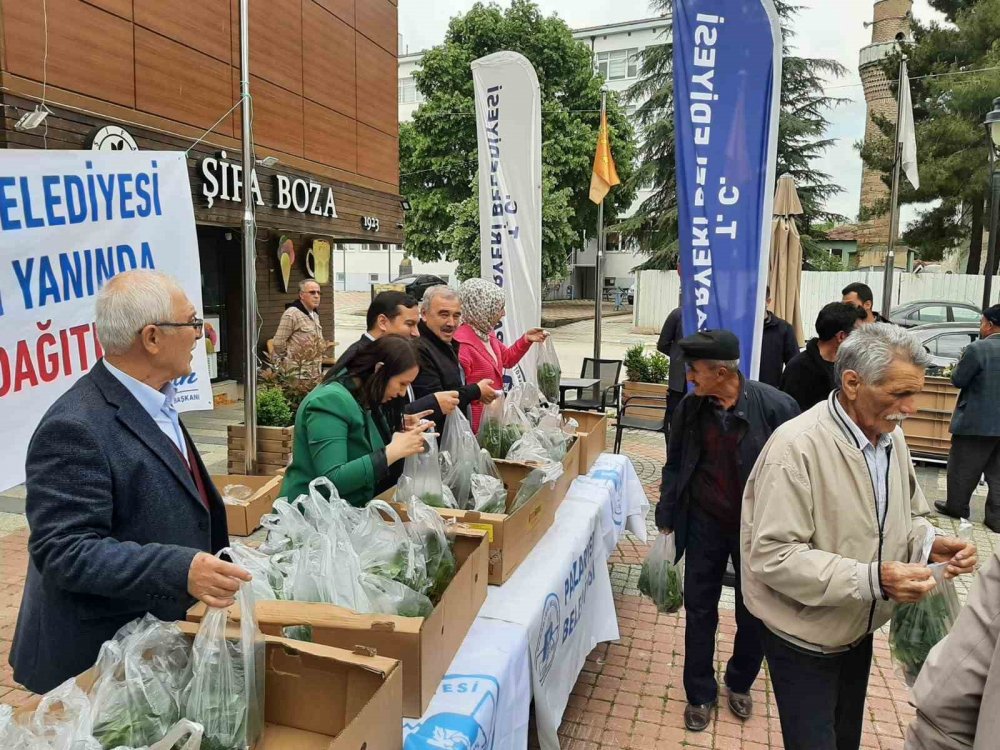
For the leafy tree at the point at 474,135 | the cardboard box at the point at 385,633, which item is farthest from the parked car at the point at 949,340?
the leafy tree at the point at 474,135

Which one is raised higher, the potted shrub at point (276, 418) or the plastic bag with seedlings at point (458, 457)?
the plastic bag with seedlings at point (458, 457)

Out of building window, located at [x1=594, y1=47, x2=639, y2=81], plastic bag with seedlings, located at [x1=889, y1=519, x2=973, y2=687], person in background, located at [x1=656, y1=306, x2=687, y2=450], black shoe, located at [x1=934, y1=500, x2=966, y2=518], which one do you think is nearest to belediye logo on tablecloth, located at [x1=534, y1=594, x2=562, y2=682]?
plastic bag with seedlings, located at [x1=889, y1=519, x2=973, y2=687]

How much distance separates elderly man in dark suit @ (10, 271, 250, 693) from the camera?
1603mm

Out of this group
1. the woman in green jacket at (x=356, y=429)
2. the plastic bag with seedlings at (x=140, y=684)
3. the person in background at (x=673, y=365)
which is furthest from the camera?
the person in background at (x=673, y=365)

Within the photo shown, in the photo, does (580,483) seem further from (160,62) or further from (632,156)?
(632,156)

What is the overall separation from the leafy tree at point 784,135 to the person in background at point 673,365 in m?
17.0

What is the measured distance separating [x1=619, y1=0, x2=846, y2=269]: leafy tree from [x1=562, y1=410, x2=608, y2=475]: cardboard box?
19777 mm

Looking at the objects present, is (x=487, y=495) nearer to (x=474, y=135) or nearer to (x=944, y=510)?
(x=944, y=510)

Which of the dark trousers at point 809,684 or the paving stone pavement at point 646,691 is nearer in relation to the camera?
the dark trousers at point 809,684

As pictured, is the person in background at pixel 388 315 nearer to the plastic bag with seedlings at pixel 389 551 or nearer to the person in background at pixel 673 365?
the plastic bag with seedlings at pixel 389 551

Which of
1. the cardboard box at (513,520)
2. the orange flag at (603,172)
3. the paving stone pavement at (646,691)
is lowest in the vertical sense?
the paving stone pavement at (646,691)

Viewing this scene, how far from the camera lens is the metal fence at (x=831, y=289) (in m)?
21.4

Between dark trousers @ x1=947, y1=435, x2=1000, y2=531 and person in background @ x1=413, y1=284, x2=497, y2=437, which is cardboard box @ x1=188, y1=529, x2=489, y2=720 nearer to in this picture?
person in background @ x1=413, y1=284, x2=497, y2=437

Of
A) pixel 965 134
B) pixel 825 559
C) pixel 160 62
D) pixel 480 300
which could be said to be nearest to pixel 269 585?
pixel 825 559
